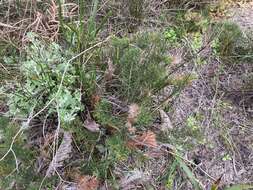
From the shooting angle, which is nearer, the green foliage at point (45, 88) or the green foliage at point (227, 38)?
the green foliage at point (45, 88)

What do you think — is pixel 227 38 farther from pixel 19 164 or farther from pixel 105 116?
pixel 19 164

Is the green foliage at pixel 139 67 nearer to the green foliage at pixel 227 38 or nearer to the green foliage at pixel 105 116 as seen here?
the green foliage at pixel 105 116

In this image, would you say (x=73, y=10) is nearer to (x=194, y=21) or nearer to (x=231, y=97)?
(x=194, y=21)

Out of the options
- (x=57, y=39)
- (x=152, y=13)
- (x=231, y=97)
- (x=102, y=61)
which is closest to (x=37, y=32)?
(x=57, y=39)

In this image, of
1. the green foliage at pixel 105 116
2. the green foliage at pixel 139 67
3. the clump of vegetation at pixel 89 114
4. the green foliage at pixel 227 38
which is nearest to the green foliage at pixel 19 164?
the clump of vegetation at pixel 89 114

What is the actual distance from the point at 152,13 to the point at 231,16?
0.49m

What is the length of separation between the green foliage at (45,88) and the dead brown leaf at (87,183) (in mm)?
276

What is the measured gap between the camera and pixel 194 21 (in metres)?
2.55

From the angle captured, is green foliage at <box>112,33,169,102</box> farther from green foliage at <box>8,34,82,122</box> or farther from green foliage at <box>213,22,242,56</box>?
green foliage at <box>213,22,242,56</box>

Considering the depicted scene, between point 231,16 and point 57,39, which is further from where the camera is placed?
point 231,16

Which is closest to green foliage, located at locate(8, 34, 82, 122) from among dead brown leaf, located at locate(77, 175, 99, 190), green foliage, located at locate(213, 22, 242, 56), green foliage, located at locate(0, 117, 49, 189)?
green foliage, located at locate(0, 117, 49, 189)

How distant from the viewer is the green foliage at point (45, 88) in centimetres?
193

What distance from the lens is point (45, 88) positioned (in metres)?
1.95

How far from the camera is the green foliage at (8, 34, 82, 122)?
76.0 inches
